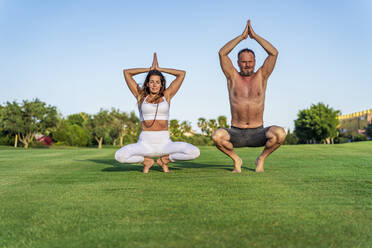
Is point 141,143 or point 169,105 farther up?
point 169,105

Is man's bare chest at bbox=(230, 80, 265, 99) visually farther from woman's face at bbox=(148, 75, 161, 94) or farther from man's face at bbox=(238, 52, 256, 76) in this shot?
woman's face at bbox=(148, 75, 161, 94)

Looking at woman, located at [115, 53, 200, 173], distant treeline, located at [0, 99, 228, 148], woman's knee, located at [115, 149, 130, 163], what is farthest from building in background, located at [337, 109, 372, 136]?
woman's knee, located at [115, 149, 130, 163]

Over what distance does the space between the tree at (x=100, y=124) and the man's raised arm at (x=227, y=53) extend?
51394 millimetres

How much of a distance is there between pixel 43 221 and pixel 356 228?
7.49 feet

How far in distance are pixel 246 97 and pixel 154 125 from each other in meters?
1.66

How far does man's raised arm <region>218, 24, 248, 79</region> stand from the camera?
5.73m

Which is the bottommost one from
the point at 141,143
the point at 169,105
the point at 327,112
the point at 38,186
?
the point at 38,186

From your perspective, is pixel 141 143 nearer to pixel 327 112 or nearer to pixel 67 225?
pixel 67 225

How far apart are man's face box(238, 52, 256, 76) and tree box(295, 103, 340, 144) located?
1783 inches

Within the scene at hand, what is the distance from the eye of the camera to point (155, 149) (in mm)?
5688

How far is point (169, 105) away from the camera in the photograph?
5941 mm

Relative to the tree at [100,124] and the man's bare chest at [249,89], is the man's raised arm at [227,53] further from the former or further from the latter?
the tree at [100,124]

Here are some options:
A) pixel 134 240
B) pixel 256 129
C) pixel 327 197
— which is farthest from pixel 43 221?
pixel 256 129

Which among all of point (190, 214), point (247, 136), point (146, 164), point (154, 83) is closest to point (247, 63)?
point (247, 136)
